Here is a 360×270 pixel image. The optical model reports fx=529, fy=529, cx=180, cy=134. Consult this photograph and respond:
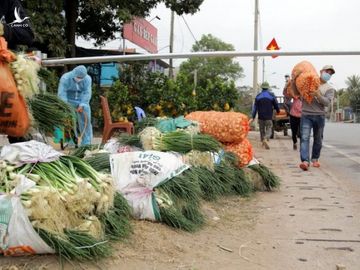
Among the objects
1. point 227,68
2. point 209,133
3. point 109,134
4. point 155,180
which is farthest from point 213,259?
point 227,68

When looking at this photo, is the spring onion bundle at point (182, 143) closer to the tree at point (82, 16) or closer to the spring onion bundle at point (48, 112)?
the spring onion bundle at point (48, 112)

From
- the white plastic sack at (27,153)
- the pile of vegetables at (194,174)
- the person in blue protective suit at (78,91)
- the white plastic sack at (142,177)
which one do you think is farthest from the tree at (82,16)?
the white plastic sack at (27,153)

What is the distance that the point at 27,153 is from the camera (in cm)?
334

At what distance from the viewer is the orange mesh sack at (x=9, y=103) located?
10.6ft

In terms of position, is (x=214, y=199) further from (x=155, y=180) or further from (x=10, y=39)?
(x=10, y=39)

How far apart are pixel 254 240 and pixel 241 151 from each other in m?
2.10

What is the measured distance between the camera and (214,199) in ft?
18.0

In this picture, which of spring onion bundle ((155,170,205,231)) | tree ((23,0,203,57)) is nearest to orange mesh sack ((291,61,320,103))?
spring onion bundle ((155,170,205,231))

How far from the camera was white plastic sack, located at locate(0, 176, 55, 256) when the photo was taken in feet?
9.73

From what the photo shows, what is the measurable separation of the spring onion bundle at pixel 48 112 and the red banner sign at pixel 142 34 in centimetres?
1796

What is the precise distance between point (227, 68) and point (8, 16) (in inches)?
2709

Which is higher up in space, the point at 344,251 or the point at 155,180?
the point at 155,180

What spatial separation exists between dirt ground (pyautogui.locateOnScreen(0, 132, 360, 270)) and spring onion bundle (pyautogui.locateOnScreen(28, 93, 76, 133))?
3.05ft

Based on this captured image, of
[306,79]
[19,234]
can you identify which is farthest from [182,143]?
[306,79]
